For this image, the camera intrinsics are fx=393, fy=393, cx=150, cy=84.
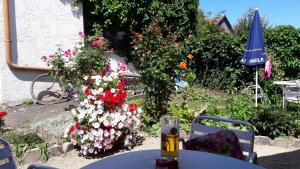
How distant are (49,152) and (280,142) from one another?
320 cm

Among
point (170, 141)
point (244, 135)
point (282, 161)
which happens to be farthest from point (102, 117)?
point (170, 141)

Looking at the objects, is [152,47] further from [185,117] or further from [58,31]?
[58,31]

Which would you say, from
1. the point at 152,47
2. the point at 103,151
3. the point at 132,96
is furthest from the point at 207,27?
the point at 103,151

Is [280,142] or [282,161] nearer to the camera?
[282,161]

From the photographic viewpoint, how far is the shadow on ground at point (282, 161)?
479 centimetres

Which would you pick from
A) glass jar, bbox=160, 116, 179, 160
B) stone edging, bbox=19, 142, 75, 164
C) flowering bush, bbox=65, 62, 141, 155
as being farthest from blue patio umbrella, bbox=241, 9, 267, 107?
glass jar, bbox=160, 116, 179, 160

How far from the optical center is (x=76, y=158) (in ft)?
17.1

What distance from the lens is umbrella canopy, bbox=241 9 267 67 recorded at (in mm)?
7754

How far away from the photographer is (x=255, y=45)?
25.8 ft

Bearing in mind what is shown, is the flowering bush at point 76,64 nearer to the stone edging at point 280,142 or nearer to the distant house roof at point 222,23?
the stone edging at point 280,142

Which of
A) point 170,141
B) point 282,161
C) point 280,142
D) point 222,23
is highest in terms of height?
point 222,23

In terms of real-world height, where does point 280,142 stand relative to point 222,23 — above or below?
below

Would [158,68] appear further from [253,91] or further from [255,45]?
[253,91]

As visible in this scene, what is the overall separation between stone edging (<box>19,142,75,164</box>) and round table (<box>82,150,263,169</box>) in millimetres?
2946
